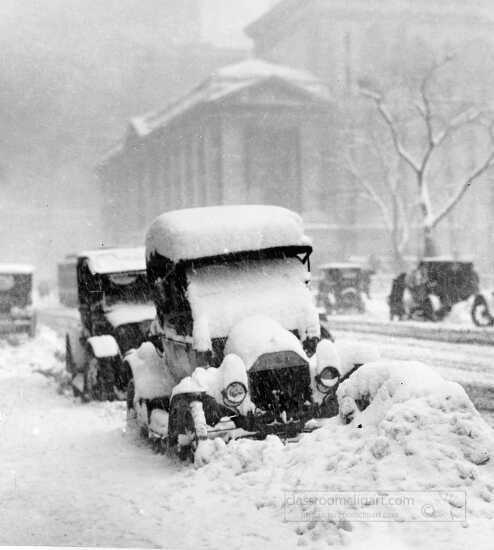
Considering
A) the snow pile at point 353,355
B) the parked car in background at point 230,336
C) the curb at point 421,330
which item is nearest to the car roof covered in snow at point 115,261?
the parked car in background at point 230,336

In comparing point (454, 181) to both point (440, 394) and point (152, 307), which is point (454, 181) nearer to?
point (152, 307)

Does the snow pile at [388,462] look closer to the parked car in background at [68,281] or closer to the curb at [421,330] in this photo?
the curb at [421,330]

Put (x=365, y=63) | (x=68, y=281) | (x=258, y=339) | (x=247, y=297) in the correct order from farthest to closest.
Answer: (x=365, y=63) < (x=68, y=281) < (x=247, y=297) < (x=258, y=339)

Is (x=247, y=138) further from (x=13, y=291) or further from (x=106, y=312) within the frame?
(x=106, y=312)

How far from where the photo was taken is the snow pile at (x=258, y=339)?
6.83 metres

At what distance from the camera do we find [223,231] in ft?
25.0

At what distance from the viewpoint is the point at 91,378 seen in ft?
34.2

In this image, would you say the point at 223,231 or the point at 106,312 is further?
the point at 106,312

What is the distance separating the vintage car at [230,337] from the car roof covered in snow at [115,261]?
284cm

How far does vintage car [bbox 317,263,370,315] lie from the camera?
25.6 metres

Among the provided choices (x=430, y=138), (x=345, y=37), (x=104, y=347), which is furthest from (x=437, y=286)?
(x=345, y=37)

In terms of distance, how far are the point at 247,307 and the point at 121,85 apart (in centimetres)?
2922

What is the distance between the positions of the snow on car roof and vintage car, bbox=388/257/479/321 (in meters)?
13.7

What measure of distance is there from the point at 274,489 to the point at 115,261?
22.3ft
